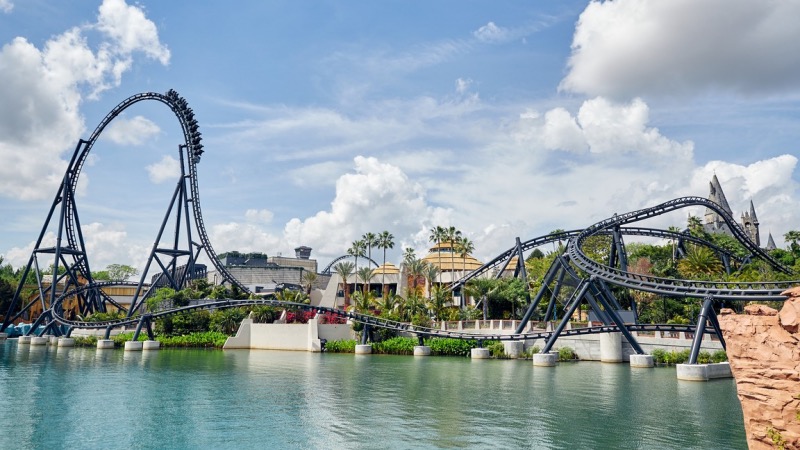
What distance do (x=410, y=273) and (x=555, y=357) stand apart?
37551mm

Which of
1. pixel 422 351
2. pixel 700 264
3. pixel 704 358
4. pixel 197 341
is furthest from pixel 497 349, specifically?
pixel 197 341

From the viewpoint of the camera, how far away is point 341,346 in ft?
174

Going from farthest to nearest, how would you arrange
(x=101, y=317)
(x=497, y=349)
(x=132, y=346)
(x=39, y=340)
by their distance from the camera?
(x=101, y=317) < (x=39, y=340) < (x=132, y=346) < (x=497, y=349)

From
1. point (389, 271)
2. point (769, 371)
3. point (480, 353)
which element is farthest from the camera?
point (389, 271)

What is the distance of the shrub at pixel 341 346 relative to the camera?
5266 centimetres

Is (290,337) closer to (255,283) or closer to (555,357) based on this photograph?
(555,357)

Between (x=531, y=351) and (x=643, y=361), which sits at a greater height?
(x=531, y=351)

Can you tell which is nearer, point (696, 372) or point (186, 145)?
point (696, 372)

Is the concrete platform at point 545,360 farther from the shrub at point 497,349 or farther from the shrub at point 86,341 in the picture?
the shrub at point 86,341

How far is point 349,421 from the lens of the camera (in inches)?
796

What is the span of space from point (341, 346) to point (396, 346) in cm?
533

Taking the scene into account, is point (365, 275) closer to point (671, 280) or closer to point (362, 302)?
point (362, 302)

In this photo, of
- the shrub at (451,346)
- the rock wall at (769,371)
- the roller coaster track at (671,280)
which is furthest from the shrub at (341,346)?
the rock wall at (769,371)

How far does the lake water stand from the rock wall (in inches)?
317
